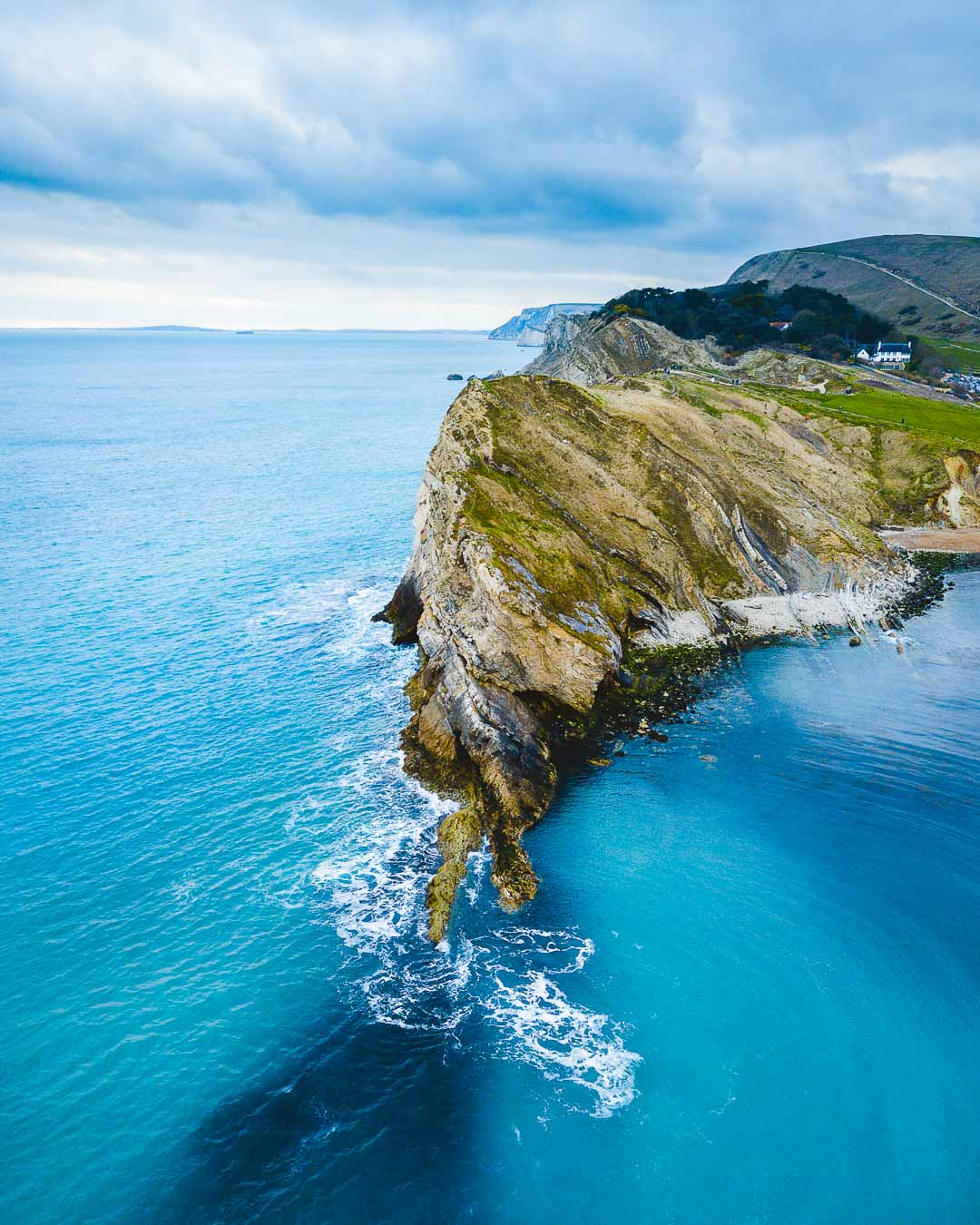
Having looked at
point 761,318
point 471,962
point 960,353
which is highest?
point 761,318

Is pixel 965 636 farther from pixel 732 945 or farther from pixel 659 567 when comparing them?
pixel 732 945

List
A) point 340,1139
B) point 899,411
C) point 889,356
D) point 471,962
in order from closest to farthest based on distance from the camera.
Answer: point 340,1139 → point 471,962 → point 899,411 → point 889,356

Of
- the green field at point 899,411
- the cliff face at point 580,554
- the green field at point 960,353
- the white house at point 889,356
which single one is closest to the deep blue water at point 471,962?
the cliff face at point 580,554

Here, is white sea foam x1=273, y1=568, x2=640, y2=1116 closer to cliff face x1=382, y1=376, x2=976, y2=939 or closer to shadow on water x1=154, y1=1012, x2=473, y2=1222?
cliff face x1=382, y1=376, x2=976, y2=939

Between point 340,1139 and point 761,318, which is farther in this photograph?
A: point 761,318

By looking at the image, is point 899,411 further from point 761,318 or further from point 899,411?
point 761,318

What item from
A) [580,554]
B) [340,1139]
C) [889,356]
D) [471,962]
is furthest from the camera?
[889,356]

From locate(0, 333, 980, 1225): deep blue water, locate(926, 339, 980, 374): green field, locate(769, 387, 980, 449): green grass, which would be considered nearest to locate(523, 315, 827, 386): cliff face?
locate(769, 387, 980, 449): green grass

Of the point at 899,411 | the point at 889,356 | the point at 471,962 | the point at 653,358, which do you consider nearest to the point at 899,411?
the point at 899,411
